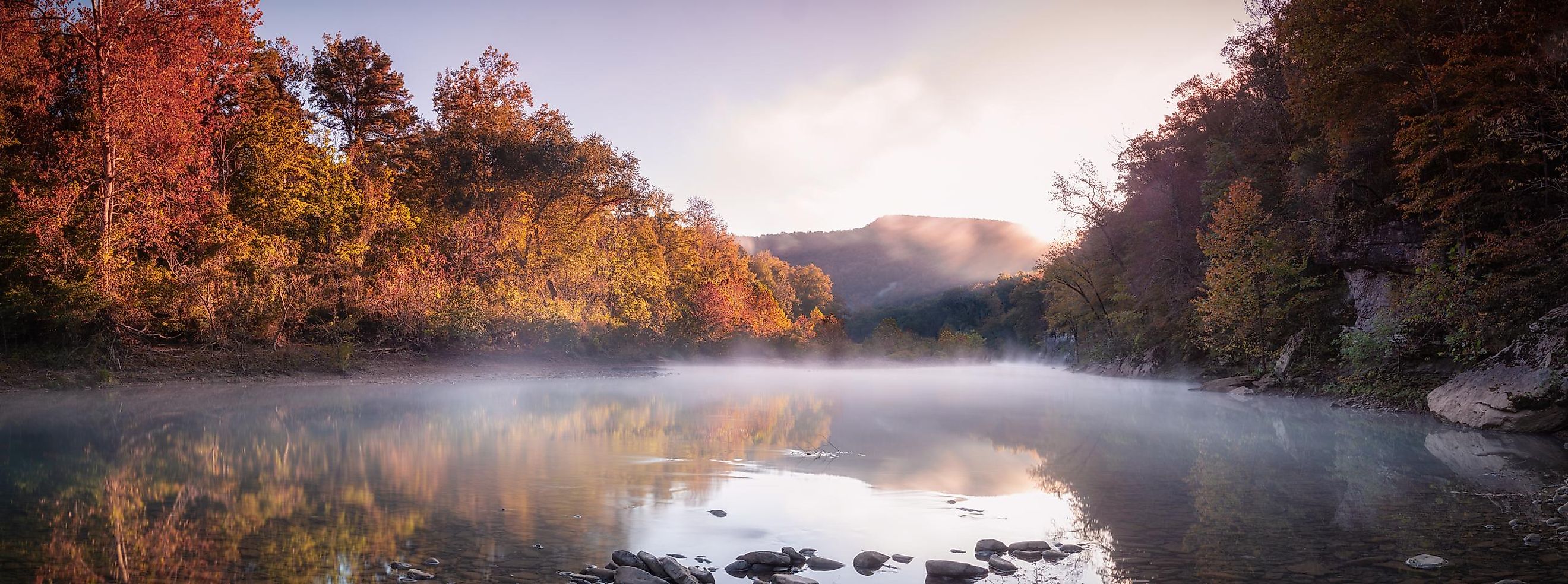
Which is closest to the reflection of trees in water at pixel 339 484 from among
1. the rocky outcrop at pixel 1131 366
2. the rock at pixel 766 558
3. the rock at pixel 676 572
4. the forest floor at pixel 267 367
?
the rock at pixel 676 572

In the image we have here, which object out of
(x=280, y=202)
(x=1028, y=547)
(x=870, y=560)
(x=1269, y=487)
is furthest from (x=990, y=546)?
(x=280, y=202)


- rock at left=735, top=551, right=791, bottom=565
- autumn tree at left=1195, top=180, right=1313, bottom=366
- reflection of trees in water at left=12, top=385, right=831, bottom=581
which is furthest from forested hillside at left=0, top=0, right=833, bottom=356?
autumn tree at left=1195, top=180, right=1313, bottom=366

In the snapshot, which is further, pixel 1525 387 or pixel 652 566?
pixel 1525 387

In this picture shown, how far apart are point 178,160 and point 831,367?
145 ft

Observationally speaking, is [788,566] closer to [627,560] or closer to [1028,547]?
[627,560]

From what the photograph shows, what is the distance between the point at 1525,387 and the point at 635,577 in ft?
58.3

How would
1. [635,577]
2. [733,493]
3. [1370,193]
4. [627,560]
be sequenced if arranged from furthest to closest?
1. [1370,193]
2. [733,493]
3. [627,560]
4. [635,577]

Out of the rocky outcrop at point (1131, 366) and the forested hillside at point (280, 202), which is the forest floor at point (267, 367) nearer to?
the forested hillside at point (280, 202)

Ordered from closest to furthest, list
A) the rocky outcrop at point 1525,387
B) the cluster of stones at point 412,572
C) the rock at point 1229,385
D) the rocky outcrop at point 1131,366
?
the cluster of stones at point 412,572
the rocky outcrop at point 1525,387
the rock at point 1229,385
the rocky outcrop at point 1131,366

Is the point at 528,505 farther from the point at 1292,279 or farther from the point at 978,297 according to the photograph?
the point at 978,297

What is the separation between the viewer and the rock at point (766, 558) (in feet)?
19.6

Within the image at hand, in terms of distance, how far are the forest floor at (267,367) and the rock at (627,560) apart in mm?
22506

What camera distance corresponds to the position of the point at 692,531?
7152 millimetres

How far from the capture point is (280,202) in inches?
1121
